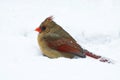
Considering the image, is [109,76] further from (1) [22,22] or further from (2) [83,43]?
(1) [22,22]

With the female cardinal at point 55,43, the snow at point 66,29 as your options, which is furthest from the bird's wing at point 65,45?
the snow at point 66,29

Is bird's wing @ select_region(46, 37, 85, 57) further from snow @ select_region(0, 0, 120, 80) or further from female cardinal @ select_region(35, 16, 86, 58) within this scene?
snow @ select_region(0, 0, 120, 80)

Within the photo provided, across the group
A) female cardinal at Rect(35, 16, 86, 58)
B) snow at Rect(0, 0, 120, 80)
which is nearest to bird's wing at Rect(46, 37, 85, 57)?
female cardinal at Rect(35, 16, 86, 58)

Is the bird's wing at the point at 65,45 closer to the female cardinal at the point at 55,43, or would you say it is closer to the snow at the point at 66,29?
the female cardinal at the point at 55,43

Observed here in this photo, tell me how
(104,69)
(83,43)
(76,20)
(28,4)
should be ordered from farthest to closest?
1. (28,4)
2. (76,20)
3. (83,43)
4. (104,69)

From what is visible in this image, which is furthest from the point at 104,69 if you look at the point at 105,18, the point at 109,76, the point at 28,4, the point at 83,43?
the point at 28,4

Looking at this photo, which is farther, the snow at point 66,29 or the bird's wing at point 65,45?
the bird's wing at point 65,45
